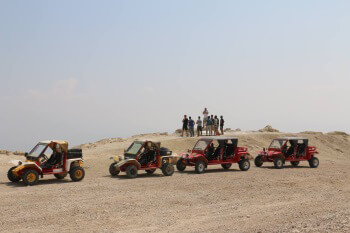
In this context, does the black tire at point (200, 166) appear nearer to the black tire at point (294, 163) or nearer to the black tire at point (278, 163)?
the black tire at point (278, 163)

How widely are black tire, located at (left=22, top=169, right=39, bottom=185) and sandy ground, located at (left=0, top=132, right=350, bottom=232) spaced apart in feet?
0.96

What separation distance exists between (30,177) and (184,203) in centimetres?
664

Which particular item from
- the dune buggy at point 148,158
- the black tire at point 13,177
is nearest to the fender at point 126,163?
the dune buggy at point 148,158

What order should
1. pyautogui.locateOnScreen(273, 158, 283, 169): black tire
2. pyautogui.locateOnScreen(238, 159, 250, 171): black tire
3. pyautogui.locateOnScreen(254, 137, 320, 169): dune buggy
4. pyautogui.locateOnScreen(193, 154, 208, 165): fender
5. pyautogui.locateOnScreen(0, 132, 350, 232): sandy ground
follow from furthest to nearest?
pyautogui.locateOnScreen(254, 137, 320, 169): dune buggy → pyautogui.locateOnScreen(273, 158, 283, 169): black tire → pyautogui.locateOnScreen(238, 159, 250, 171): black tire → pyautogui.locateOnScreen(193, 154, 208, 165): fender → pyautogui.locateOnScreen(0, 132, 350, 232): sandy ground

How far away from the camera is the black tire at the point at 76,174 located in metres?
17.8

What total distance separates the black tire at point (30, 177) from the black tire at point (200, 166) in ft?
25.1

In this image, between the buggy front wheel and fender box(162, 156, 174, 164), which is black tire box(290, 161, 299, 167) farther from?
the buggy front wheel

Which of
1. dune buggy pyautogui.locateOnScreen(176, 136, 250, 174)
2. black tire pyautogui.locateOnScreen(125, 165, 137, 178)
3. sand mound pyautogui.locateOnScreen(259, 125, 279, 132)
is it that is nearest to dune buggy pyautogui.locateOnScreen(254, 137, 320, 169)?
dune buggy pyautogui.locateOnScreen(176, 136, 250, 174)

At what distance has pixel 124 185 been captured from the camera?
55.1ft

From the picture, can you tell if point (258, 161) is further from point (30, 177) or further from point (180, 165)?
point (30, 177)

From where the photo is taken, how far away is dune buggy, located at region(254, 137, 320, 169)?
24062mm

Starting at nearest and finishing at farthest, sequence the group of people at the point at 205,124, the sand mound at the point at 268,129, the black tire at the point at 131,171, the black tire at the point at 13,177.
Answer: the black tire at the point at 13,177 → the black tire at the point at 131,171 → the group of people at the point at 205,124 → the sand mound at the point at 268,129

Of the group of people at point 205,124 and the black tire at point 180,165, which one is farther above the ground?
the group of people at point 205,124

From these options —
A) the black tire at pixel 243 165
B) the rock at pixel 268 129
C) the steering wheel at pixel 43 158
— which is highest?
the rock at pixel 268 129
